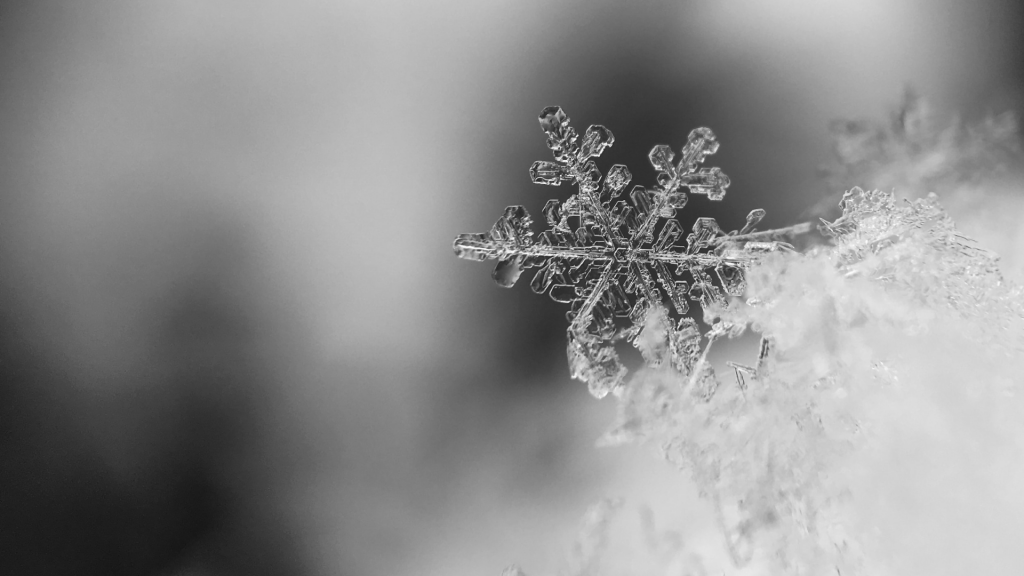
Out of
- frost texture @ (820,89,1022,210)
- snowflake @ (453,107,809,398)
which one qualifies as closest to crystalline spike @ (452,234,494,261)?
snowflake @ (453,107,809,398)

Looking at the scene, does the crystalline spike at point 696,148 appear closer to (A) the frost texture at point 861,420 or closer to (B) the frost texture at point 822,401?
(B) the frost texture at point 822,401

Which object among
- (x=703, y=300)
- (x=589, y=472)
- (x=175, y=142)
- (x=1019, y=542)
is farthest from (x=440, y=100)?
(x=1019, y=542)

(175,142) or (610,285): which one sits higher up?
(610,285)

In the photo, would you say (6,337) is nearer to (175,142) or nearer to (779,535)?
(175,142)

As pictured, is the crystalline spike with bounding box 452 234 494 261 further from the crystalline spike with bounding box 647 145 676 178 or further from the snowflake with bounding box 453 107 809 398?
the crystalline spike with bounding box 647 145 676 178

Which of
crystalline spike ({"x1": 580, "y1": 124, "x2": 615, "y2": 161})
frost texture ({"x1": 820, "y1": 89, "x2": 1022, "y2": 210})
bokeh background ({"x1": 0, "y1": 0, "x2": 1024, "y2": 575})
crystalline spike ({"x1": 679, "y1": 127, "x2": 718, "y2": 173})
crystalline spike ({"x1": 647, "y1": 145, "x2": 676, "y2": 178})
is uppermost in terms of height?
frost texture ({"x1": 820, "y1": 89, "x2": 1022, "y2": 210})

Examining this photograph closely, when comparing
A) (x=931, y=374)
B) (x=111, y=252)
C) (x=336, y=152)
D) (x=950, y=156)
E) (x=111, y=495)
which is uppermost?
(x=950, y=156)
